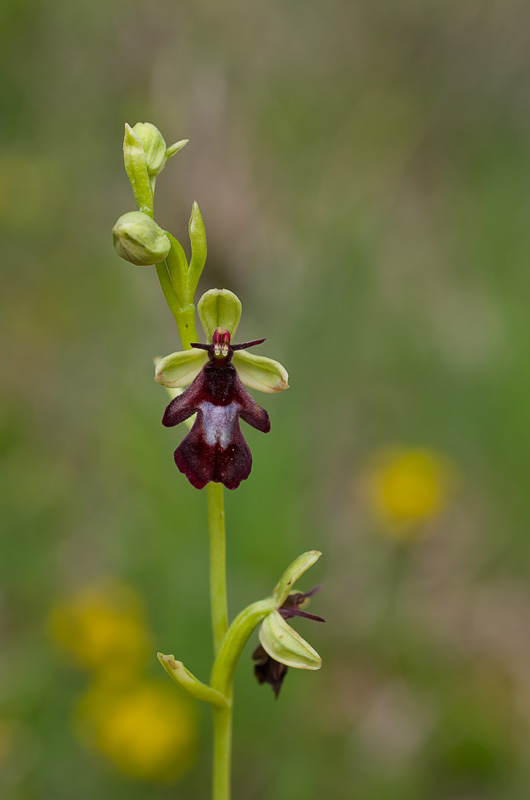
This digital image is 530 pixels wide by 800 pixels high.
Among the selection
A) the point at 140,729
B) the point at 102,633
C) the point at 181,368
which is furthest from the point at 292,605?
the point at 102,633

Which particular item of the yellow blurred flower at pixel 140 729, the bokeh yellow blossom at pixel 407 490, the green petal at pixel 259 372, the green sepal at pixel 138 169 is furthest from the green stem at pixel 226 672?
the bokeh yellow blossom at pixel 407 490

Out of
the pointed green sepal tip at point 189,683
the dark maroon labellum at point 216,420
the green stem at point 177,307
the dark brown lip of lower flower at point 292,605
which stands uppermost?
the green stem at point 177,307

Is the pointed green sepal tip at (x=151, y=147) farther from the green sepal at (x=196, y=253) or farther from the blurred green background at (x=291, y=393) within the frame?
the blurred green background at (x=291, y=393)

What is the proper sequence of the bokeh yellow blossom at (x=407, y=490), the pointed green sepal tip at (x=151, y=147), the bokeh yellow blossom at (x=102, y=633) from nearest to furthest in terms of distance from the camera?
the pointed green sepal tip at (x=151, y=147) < the bokeh yellow blossom at (x=102, y=633) < the bokeh yellow blossom at (x=407, y=490)

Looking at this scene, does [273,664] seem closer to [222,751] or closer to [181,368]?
[222,751]

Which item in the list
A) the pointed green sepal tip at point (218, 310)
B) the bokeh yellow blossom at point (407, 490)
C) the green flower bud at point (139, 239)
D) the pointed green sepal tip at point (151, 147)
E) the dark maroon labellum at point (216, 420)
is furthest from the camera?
the bokeh yellow blossom at point (407, 490)

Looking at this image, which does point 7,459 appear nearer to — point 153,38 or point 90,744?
point 90,744
